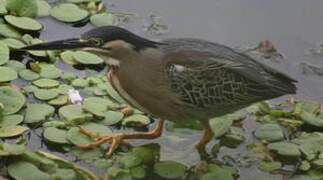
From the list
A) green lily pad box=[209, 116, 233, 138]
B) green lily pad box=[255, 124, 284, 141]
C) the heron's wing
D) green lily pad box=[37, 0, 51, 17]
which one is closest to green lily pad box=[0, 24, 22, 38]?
green lily pad box=[37, 0, 51, 17]

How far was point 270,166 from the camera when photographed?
4859 millimetres

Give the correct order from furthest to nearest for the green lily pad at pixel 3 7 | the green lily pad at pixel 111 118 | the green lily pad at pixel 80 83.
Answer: the green lily pad at pixel 3 7
the green lily pad at pixel 80 83
the green lily pad at pixel 111 118

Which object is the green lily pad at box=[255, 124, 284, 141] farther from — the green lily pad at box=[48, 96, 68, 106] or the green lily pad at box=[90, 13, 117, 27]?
the green lily pad at box=[90, 13, 117, 27]

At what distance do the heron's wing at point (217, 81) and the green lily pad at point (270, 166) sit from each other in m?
0.43

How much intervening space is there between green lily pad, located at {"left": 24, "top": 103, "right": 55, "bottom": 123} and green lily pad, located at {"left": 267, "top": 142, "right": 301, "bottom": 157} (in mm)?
1503

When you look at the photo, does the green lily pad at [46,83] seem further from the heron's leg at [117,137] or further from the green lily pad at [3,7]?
the green lily pad at [3,7]

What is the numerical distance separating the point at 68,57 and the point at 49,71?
0.23 metres

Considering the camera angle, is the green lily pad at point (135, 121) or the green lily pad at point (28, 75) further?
the green lily pad at point (28, 75)

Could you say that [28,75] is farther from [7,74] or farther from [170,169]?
[170,169]

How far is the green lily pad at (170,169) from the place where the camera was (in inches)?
183

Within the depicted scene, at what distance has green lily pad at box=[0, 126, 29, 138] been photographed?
15.4 ft

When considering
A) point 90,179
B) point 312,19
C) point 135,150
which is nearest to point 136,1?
point 312,19

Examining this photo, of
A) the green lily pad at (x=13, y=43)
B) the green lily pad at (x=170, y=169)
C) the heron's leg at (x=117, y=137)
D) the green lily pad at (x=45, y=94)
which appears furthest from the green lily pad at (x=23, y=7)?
the green lily pad at (x=170, y=169)

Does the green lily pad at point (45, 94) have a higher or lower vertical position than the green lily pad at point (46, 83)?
lower
